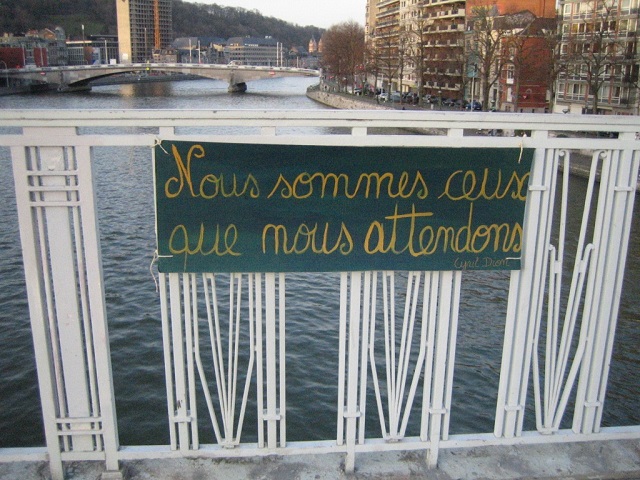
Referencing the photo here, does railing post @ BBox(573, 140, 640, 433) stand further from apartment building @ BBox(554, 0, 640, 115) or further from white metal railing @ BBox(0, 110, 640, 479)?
apartment building @ BBox(554, 0, 640, 115)

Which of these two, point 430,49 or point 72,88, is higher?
point 430,49

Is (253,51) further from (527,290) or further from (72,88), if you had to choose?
(527,290)

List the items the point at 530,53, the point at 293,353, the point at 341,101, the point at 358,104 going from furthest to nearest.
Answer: the point at 341,101
the point at 358,104
the point at 530,53
the point at 293,353

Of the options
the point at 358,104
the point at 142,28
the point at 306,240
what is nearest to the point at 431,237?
the point at 306,240

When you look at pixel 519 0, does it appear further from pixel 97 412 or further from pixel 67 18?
pixel 67 18

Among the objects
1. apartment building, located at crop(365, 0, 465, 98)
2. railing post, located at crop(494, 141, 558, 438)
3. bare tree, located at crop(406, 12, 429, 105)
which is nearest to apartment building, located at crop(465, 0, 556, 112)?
bare tree, located at crop(406, 12, 429, 105)

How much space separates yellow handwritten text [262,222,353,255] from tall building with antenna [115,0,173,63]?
5545 inches

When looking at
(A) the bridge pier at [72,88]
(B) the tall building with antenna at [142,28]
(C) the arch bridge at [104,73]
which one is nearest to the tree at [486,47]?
(C) the arch bridge at [104,73]

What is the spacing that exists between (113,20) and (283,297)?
524ft

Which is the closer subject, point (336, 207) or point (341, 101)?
point (336, 207)

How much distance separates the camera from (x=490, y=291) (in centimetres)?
1336

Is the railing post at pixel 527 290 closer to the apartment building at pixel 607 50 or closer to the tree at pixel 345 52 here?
the apartment building at pixel 607 50

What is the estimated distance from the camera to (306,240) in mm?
3115

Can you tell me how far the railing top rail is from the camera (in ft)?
9.36
